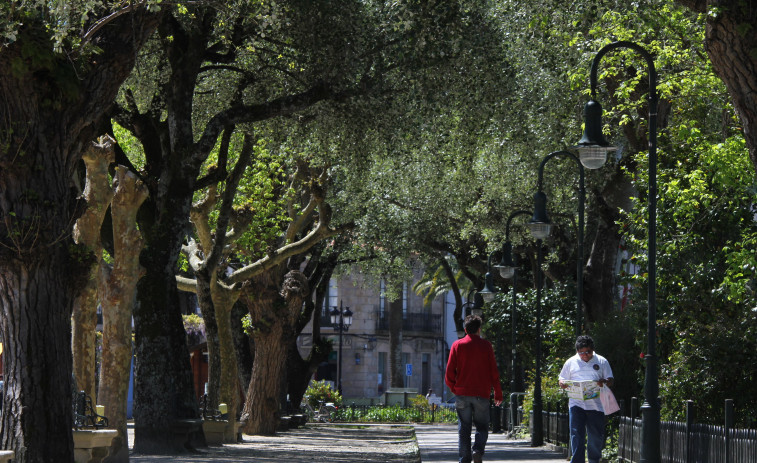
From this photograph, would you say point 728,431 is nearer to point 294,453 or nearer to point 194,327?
point 294,453

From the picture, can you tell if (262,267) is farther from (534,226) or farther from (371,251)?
(371,251)

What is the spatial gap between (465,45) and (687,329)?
5.44 m

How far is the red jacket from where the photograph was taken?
1185 cm

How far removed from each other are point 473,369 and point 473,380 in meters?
0.12

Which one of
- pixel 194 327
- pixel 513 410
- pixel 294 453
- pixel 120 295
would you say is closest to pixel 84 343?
pixel 120 295

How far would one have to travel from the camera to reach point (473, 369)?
11.9m

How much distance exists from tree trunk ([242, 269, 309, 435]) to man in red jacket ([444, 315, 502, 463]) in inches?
593

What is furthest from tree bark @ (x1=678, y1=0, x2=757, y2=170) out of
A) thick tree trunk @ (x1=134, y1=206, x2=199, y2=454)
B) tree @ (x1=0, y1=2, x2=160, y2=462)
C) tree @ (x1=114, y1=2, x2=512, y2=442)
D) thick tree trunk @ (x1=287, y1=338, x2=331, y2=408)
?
thick tree trunk @ (x1=287, y1=338, x2=331, y2=408)

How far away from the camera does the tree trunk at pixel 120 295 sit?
1549cm

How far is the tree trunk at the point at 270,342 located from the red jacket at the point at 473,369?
15075mm

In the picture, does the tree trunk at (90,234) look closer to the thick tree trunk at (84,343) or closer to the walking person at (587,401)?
the thick tree trunk at (84,343)

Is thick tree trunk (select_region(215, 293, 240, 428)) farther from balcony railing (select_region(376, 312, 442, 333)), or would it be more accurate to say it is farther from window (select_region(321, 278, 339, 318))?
balcony railing (select_region(376, 312, 442, 333))

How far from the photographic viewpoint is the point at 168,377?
1691 cm

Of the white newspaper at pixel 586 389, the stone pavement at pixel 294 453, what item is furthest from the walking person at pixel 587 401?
the stone pavement at pixel 294 453
